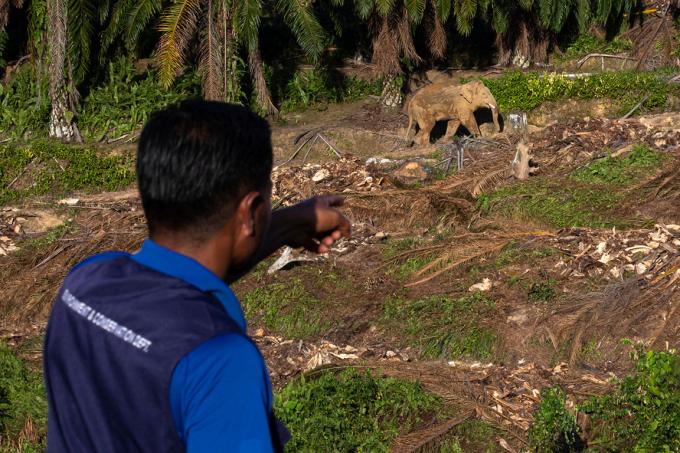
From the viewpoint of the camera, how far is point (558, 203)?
10.5 m

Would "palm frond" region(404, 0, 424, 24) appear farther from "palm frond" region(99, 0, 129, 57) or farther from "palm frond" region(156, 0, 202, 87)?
"palm frond" region(99, 0, 129, 57)

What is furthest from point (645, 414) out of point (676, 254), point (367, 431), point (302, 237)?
point (676, 254)

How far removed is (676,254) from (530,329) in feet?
5.18

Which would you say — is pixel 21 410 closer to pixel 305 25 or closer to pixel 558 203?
pixel 558 203


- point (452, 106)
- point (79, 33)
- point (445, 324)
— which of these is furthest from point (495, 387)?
point (79, 33)

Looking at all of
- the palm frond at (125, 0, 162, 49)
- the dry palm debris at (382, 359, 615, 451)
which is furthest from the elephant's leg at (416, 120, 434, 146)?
the dry palm debris at (382, 359, 615, 451)

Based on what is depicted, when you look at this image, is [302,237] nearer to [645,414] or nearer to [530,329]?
[645,414]

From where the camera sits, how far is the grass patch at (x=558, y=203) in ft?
32.5

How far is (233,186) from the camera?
1.82 meters

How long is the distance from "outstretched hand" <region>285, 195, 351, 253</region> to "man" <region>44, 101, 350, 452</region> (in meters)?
0.44

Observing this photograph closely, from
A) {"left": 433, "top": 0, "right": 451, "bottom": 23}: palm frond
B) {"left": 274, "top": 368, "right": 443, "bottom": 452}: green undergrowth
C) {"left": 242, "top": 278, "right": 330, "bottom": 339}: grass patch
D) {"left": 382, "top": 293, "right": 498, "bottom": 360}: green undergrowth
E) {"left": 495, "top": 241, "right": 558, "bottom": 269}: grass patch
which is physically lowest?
{"left": 242, "top": 278, "right": 330, "bottom": 339}: grass patch

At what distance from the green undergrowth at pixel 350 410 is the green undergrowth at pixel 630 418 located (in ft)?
3.11

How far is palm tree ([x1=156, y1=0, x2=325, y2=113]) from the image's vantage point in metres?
13.4

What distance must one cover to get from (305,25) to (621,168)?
5.26 m
